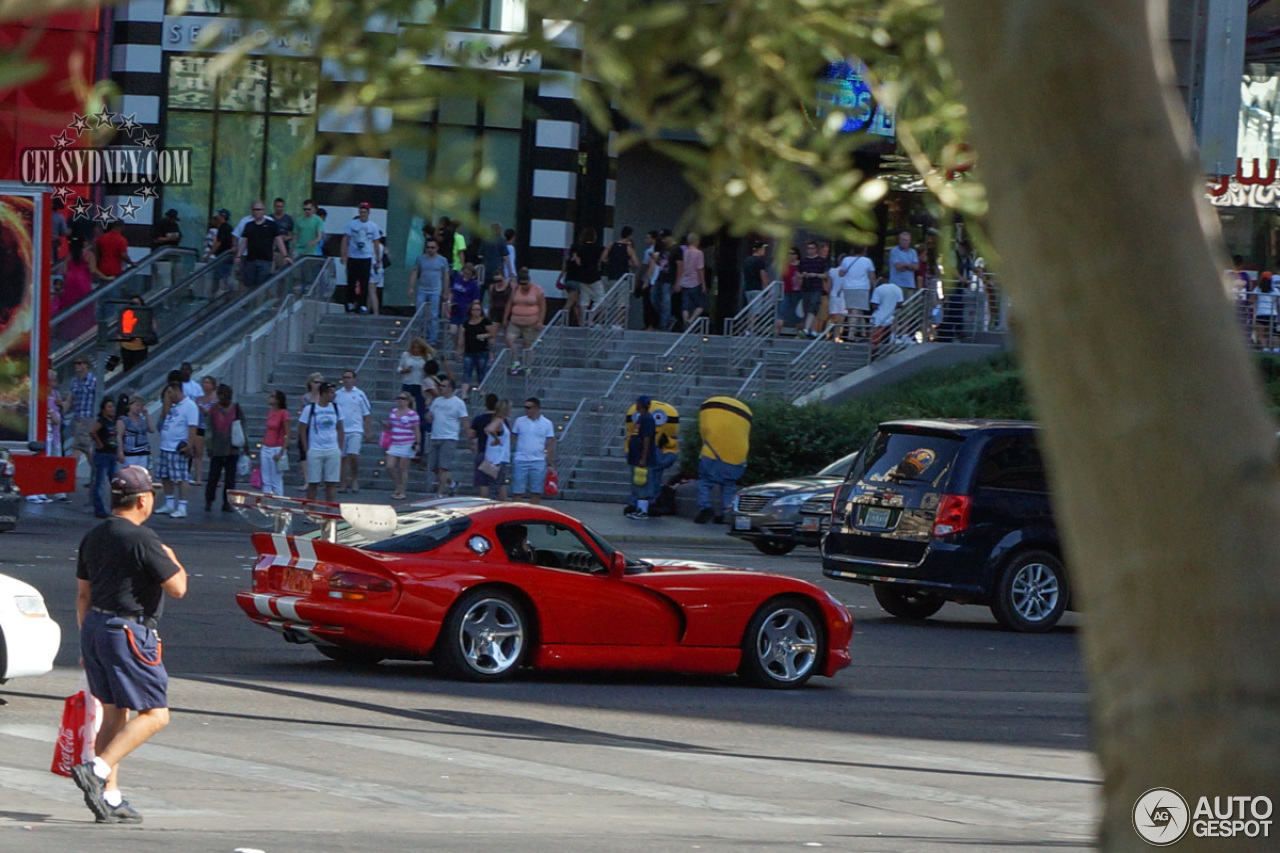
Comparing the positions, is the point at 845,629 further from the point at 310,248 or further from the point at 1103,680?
the point at 310,248

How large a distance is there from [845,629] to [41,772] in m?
6.38

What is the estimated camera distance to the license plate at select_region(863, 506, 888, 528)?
17.4 m

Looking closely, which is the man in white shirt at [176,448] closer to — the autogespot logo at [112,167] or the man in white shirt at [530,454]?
the man in white shirt at [530,454]

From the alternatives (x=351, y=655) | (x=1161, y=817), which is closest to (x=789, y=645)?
(x=351, y=655)

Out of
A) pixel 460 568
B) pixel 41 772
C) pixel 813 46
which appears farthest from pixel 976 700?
pixel 813 46

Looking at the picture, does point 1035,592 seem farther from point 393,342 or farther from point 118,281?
point 118,281

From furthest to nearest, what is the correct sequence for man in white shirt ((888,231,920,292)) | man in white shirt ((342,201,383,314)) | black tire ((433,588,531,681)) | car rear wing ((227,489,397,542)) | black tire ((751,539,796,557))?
man in white shirt ((342,201,383,314)), man in white shirt ((888,231,920,292)), black tire ((751,539,796,557)), black tire ((433,588,531,681)), car rear wing ((227,489,397,542))

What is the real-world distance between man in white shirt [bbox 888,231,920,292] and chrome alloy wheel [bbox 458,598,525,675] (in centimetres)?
1988

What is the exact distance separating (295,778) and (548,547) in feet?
13.0

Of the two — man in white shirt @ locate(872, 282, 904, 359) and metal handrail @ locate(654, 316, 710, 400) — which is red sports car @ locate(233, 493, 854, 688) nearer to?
metal handrail @ locate(654, 316, 710, 400)

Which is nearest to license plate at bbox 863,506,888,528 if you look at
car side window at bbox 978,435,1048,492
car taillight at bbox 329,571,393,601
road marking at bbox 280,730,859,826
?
car side window at bbox 978,435,1048,492

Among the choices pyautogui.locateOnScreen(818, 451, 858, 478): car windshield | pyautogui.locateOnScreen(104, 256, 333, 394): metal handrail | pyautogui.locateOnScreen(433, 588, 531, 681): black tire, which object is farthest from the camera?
pyautogui.locateOnScreen(104, 256, 333, 394): metal handrail

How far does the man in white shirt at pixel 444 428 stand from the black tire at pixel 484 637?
13.7m

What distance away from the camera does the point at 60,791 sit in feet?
29.1
